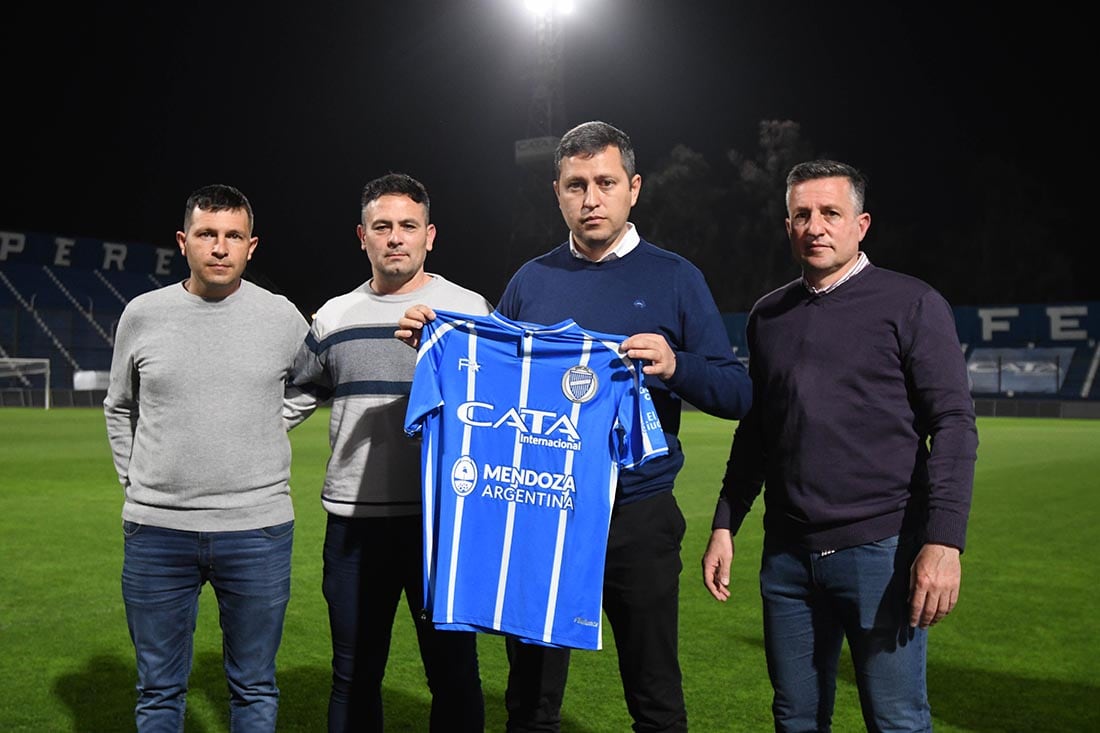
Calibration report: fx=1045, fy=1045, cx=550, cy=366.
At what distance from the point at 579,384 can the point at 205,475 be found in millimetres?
1179

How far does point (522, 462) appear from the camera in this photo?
298 centimetres

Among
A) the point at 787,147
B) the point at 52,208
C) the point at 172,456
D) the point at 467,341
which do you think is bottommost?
the point at 172,456

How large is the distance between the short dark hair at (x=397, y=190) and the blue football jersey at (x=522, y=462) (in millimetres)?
525

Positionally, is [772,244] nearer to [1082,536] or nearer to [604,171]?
[1082,536]

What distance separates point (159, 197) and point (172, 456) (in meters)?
50.3

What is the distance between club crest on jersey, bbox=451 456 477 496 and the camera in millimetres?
3008

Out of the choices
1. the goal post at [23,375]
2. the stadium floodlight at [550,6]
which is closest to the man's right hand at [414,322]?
the goal post at [23,375]

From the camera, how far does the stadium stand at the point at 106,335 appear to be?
33.5 m

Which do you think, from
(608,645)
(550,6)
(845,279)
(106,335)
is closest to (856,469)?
(845,279)

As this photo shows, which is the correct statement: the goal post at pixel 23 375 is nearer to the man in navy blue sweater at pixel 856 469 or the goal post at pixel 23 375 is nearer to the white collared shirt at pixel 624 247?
the white collared shirt at pixel 624 247

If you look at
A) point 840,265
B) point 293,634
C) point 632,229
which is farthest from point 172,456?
point 293,634

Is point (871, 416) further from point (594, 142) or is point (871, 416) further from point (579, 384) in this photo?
point (594, 142)

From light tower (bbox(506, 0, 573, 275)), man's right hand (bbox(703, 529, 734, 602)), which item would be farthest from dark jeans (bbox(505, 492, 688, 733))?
light tower (bbox(506, 0, 573, 275))

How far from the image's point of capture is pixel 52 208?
1865 inches
